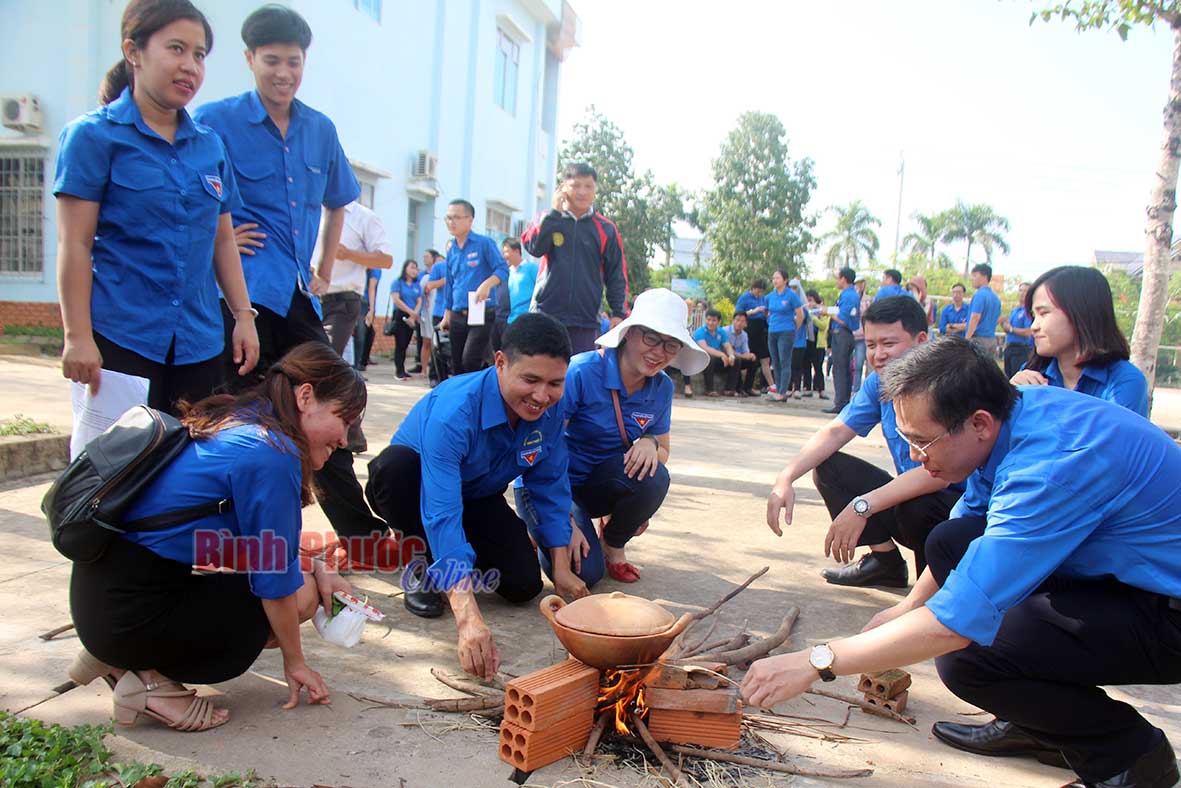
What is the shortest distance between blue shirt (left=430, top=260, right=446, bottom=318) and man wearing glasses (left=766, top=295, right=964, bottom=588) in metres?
6.27

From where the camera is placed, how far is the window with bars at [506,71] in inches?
782

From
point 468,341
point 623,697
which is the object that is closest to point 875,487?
point 623,697

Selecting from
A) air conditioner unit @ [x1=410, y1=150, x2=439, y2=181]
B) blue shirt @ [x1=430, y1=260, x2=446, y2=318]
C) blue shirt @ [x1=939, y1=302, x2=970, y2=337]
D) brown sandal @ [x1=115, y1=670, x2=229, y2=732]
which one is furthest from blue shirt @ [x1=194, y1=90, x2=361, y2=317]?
air conditioner unit @ [x1=410, y1=150, x2=439, y2=181]

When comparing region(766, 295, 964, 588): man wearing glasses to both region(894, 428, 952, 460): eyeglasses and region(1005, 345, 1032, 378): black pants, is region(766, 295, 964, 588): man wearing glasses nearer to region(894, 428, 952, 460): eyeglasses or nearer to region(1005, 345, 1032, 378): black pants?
region(894, 428, 952, 460): eyeglasses

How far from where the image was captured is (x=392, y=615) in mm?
3533

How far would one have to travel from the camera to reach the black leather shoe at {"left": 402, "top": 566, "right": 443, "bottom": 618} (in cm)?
353

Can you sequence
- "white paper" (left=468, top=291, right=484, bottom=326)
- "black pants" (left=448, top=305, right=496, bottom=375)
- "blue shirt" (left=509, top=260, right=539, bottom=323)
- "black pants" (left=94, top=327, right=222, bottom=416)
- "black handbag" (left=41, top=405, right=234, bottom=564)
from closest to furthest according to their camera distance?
"black handbag" (left=41, top=405, right=234, bottom=564) → "black pants" (left=94, top=327, right=222, bottom=416) → "white paper" (left=468, top=291, right=484, bottom=326) → "blue shirt" (left=509, top=260, right=539, bottom=323) → "black pants" (left=448, top=305, right=496, bottom=375)

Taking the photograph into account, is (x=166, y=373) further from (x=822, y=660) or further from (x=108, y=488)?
(x=822, y=660)

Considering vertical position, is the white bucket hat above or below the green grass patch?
above

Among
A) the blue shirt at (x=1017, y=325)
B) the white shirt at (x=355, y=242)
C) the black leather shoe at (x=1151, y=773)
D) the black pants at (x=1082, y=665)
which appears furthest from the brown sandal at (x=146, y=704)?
the blue shirt at (x=1017, y=325)

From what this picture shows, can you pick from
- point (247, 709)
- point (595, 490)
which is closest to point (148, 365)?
point (247, 709)

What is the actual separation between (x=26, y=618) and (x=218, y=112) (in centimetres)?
205

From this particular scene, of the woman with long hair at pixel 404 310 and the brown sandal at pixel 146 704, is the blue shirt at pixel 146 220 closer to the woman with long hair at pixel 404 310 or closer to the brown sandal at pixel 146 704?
the brown sandal at pixel 146 704

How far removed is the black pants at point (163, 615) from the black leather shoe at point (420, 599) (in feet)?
3.41
